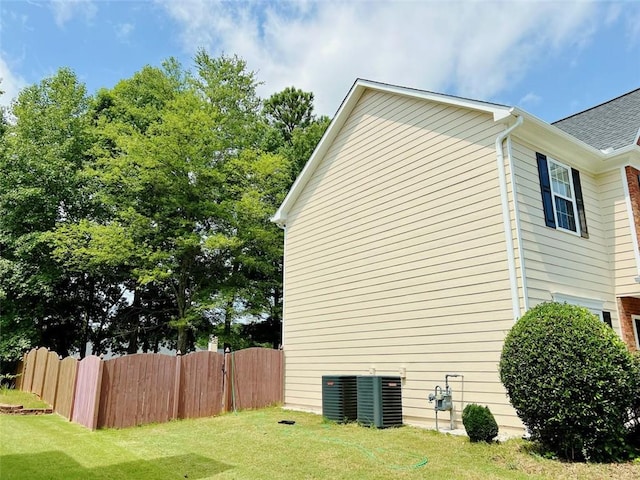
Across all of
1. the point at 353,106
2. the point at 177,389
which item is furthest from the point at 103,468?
the point at 353,106

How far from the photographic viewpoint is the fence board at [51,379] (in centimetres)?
1233

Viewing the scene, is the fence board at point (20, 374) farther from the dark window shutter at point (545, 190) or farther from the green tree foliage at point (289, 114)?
the dark window shutter at point (545, 190)

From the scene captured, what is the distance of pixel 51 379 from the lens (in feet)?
42.4

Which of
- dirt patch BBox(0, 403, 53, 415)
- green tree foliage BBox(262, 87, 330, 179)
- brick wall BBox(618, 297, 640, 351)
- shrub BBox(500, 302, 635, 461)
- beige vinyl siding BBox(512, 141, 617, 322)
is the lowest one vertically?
dirt patch BBox(0, 403, 53, 415)

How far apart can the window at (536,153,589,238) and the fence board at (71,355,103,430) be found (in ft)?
32.4

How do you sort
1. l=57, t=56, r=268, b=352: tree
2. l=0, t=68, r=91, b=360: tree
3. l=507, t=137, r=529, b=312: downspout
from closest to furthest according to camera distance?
1. l=507, t=137, r=529, b=312: downspout
2. l=57, t=56, r=268, b=352: tree
3. l=0, t=68, r=91, b=360: tree

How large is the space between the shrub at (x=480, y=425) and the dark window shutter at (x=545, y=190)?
3.94 metres

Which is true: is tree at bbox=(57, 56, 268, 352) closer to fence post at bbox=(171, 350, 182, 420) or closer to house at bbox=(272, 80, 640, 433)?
fence post at bbox=(171, 350, 182, 420)

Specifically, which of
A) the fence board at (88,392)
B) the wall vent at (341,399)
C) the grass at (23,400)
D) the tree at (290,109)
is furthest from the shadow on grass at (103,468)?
the tree at (290,109)

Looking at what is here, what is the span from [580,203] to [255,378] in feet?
30.2

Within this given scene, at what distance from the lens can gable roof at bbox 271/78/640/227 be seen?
27.2 ft

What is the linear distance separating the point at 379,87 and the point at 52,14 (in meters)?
7.99

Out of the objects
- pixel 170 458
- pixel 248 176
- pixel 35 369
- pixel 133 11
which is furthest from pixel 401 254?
pixel 35 369

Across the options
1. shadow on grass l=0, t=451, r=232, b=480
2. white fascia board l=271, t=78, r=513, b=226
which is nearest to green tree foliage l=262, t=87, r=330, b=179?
white fascia board l=271, t=78, r=513, b=226
